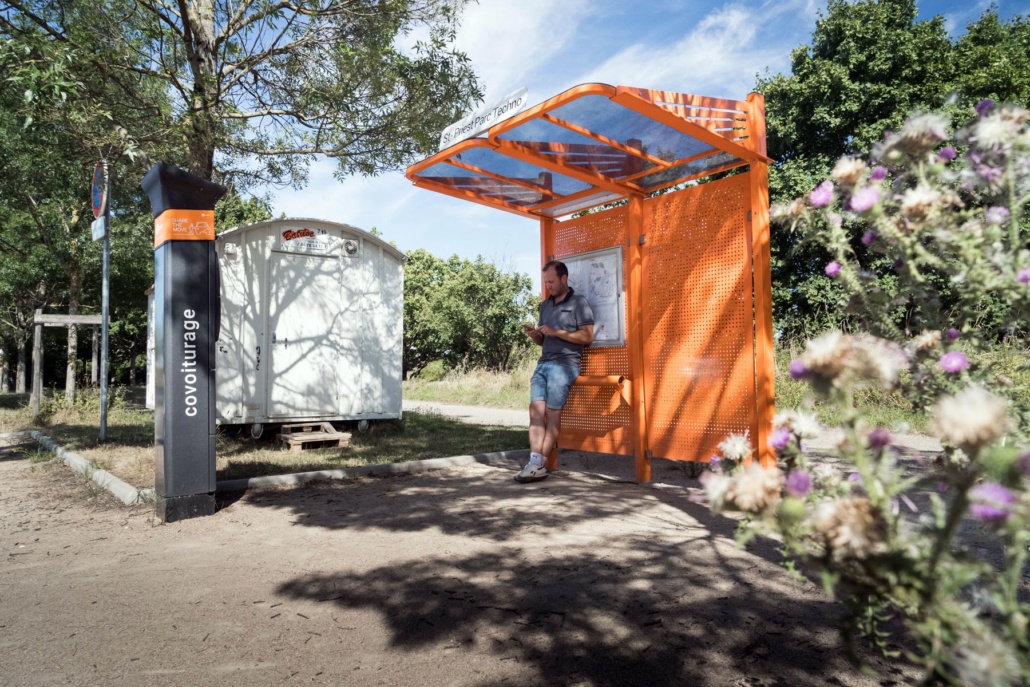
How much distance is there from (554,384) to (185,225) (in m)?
3.39

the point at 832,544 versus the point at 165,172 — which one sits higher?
the point at 165,172

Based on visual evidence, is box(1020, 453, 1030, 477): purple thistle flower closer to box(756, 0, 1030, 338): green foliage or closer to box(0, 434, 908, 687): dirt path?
box(0, 434, 908, 687): dirt path

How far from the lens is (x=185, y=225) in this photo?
4852 mm

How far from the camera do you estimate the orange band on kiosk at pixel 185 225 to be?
15.8 ft

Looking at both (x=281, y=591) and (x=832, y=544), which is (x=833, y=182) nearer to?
(x=832, y=544)

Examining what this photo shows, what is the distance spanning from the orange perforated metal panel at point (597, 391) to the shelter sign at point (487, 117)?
187 cm

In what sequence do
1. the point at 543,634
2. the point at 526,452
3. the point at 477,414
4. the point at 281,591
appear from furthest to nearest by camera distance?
the point at 477,414
the point at 526,452
the point at 281,591
the point at 543,634

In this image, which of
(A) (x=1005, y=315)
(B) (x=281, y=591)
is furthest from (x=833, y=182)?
(B) (x=281, y=591)

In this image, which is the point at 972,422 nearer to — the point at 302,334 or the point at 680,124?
the point at 680,124

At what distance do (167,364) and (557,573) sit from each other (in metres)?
3.27

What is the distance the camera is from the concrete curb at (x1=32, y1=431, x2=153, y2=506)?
17.2 ft

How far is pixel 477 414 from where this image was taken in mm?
14648

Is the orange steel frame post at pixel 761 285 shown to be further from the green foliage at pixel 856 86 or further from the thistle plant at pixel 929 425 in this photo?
the green foliage at pixel 856 86

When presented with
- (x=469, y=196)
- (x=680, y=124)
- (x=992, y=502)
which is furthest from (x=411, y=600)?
(x=469, y=196)
